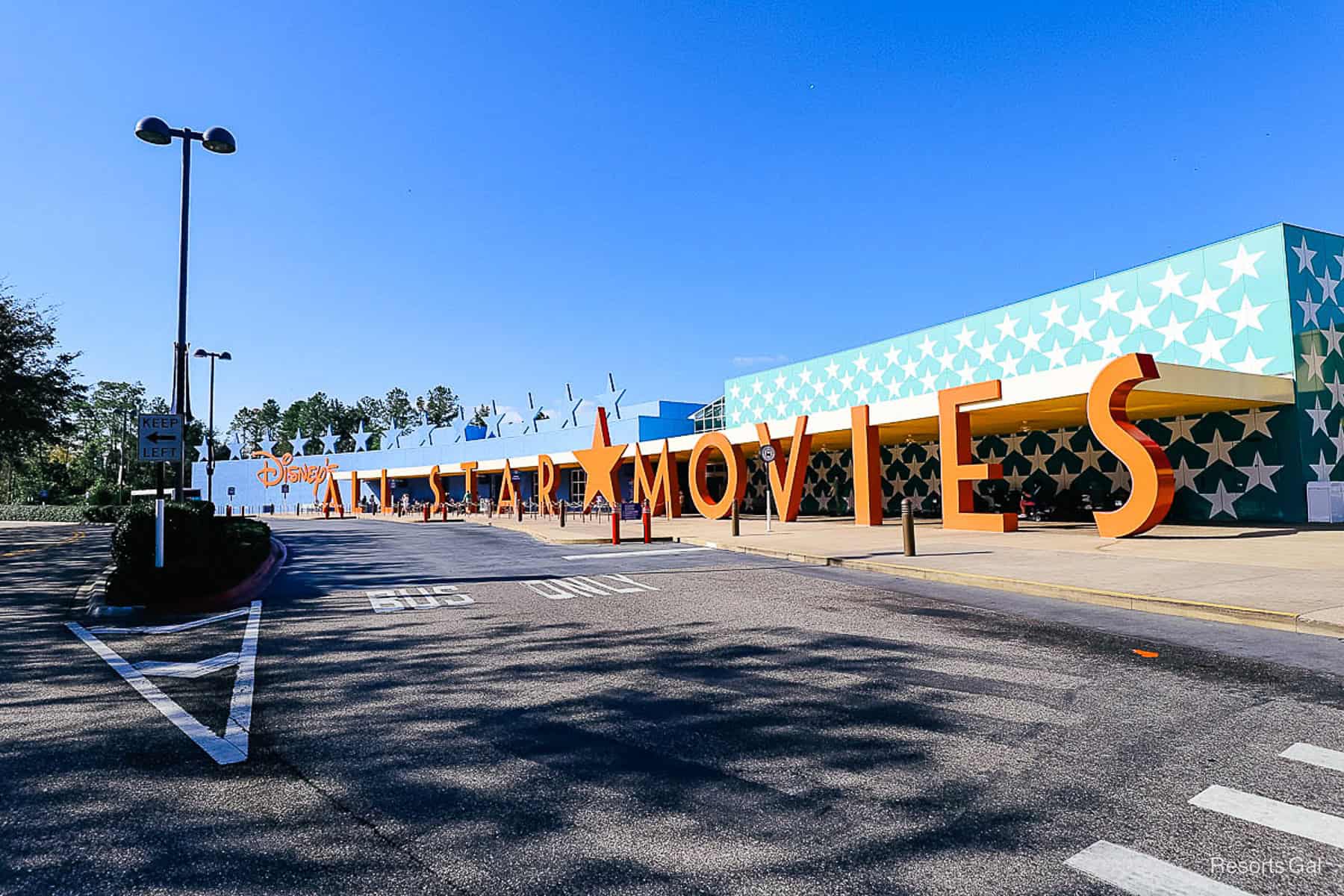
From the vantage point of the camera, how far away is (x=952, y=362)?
33500 millimetres

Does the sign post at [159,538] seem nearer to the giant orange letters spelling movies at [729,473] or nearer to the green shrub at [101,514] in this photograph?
the giant orange letters spelling movies at [729,473]

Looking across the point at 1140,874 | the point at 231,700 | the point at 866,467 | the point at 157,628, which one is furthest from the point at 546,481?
the point at 1140,874

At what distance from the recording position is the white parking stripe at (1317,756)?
420 cm

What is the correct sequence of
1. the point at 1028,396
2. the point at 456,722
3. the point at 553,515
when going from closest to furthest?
1. the point at 456,722
2. the point at 1028,396
3. the point at 553,515

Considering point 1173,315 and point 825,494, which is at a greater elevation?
point 1173,315

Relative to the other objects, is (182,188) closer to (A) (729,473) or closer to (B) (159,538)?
(B) (159,538)

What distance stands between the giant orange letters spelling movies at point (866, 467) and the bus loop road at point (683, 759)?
16.9 m

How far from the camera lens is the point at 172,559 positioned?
11.7 m

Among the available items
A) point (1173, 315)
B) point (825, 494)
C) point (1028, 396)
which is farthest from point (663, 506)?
point (1173, 315)

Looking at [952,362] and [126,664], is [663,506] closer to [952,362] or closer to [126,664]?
[952,362]

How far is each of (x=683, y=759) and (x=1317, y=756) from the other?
3.67 m

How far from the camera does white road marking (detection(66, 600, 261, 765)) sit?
4.82m

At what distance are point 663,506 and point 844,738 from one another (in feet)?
102

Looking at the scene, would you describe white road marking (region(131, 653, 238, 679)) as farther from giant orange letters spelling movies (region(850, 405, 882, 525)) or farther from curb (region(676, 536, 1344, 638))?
giant orange letters spelling movies (region(850, 405, 882, 525))
